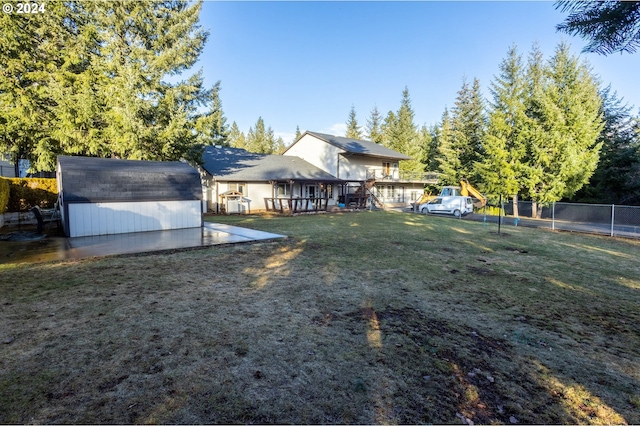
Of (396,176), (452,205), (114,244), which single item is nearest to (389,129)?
(396,176)

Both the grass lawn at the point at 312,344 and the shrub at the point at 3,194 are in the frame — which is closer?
the grass lawn at the point at 312,344

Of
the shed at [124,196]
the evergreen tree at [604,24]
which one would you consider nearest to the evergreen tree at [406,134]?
the shed at [124,196]

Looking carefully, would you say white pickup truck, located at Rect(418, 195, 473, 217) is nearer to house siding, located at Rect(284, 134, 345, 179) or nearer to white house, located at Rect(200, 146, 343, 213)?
white house, located at Rect(200, 146, 343, 213)

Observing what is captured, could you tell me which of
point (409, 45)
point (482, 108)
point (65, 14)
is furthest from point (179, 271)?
point (482, 108)

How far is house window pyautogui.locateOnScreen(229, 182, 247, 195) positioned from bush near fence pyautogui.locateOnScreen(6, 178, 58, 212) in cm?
993

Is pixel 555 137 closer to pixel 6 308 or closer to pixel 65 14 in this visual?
pixel 6 308

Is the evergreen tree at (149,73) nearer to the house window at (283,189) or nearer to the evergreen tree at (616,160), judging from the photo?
the house window at (283,189)

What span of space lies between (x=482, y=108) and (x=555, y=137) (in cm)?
1351

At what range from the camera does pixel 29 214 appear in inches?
561

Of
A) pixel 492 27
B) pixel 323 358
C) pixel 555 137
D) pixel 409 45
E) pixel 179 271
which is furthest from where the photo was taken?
pixel 555 137

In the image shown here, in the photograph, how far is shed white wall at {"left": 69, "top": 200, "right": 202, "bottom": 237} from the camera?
10.3 meters

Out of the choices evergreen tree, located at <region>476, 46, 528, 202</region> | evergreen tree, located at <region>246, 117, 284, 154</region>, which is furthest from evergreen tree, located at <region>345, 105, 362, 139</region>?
evergreen tree, located at <region>476, 46, 528, 202</region>

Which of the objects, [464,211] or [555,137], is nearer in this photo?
[555,137]

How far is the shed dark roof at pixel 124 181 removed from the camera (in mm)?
10375
